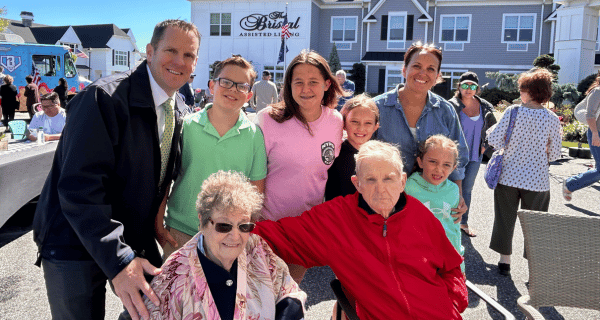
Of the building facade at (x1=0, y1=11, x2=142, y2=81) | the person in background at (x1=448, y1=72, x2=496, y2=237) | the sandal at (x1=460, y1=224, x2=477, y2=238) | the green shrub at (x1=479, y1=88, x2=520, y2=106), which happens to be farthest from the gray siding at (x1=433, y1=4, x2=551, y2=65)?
the building facade at (x1=0, y1=11, x2=142, y2=81)

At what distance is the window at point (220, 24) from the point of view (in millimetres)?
29312

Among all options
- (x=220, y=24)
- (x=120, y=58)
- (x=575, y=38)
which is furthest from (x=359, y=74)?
(x=120, y=58)

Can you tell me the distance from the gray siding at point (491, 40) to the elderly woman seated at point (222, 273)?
2702 cm

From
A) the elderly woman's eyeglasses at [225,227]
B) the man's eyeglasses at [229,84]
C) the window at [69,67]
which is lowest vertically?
the elderly woman's eyeglasses at [225,227]

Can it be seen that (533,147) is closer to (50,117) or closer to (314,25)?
(50,117)

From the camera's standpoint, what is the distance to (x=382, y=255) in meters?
2.21

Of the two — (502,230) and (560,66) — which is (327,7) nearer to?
(560,66)

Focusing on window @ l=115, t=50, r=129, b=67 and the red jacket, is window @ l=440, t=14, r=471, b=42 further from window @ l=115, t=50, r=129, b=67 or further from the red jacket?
window @ l=115, t=50, r=129, b=67

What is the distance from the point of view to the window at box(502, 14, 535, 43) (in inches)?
976

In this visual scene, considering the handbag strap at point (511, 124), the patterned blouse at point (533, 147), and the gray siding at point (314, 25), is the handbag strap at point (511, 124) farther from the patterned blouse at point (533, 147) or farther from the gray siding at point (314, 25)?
the gray siding at point (314, 25)

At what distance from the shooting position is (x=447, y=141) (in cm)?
276

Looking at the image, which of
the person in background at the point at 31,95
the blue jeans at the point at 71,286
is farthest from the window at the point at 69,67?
the blue jeans at the point at 71,286

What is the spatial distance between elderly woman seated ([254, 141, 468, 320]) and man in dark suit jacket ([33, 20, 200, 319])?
0.66 m

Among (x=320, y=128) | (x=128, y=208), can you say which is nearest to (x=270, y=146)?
(x=320, y=128)
